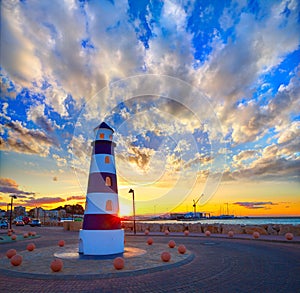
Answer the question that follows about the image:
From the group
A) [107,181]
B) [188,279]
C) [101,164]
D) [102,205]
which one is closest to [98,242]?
[102,205]

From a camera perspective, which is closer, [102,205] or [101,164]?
[102,205]

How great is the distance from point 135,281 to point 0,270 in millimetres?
6521

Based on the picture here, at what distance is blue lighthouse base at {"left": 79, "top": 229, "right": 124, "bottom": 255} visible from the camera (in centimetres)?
1677

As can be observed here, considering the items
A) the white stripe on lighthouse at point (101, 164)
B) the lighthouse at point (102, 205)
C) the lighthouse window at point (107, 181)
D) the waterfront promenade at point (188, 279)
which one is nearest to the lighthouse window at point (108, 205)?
the lighthouse at point (102, 205)

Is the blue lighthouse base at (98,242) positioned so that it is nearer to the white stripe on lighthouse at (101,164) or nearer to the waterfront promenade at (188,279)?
the waterfront promenade at (188,279)

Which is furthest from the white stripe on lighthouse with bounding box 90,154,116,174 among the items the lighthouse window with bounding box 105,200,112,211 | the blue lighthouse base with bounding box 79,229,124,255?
the blue lighthouse base with bounding box 79,229,124,255

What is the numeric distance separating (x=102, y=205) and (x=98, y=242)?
2270mm

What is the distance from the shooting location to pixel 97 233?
→ 55.6 feet

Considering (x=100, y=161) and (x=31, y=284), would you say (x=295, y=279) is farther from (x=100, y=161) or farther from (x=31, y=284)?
(x=100, y=161)

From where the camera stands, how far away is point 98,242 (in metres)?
16.8

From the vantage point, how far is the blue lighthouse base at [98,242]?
16766 millimetres

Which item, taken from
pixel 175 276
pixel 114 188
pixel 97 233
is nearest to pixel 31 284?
pixel 175 276

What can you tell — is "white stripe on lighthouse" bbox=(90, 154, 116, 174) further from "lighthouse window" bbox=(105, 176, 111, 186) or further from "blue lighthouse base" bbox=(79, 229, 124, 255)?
"blue lighthouse base" bbox=(79, 229, 124, 255)

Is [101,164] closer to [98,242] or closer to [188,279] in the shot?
[98,242]
